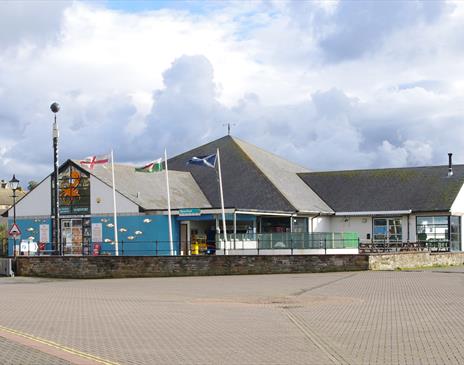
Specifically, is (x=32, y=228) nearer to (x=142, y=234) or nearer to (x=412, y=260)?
(x=142, y=234)

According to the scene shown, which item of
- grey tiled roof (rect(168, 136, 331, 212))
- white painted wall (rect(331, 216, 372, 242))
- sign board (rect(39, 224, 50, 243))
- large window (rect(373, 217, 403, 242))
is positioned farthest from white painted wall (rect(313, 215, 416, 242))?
sign board (rect(39, 224, 50, 243))

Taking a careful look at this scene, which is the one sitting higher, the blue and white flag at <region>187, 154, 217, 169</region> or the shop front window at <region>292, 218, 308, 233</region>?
the blue and white flag at <region>187, 154, 217, 169</region>

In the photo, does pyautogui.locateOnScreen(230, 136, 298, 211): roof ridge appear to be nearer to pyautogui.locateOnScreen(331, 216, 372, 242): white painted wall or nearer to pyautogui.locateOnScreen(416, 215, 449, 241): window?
pyautogui.locateOnScreen(331, 216, 372, 242): white painted wall

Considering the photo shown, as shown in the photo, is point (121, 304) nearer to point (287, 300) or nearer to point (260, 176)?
point (287, 300)

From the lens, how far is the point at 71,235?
4569 cm

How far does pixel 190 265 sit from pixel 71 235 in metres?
15.1

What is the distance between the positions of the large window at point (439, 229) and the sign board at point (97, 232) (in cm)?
1973

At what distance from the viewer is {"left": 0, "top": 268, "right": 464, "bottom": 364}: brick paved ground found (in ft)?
38.8

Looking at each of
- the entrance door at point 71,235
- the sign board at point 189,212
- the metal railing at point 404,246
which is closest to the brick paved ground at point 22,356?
the sign board at point 189,212

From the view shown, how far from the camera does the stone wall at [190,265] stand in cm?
3228

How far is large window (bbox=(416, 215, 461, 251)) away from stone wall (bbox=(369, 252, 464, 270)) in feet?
11.4

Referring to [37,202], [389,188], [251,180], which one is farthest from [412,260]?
[37,202]

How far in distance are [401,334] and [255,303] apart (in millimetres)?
7050

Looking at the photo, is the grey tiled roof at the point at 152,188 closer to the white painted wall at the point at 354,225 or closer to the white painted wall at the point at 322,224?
the white painted wall at the point at 322,224
